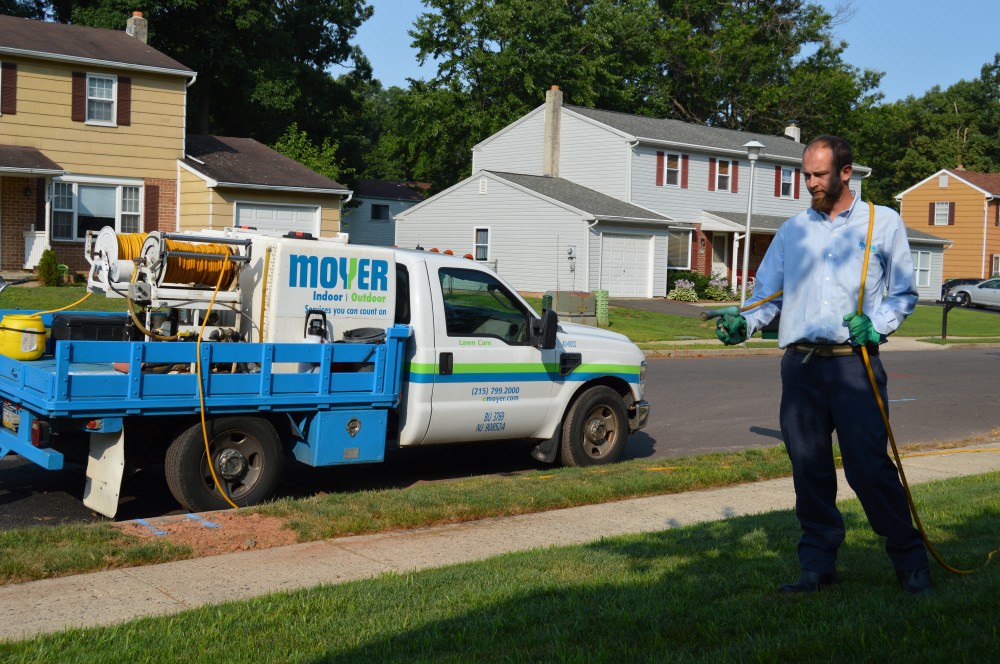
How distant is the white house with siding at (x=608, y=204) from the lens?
36750 mm

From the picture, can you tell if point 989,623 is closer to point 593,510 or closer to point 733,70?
point 593,510

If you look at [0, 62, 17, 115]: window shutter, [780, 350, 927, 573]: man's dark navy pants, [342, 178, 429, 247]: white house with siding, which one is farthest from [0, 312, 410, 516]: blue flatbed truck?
[342, 178, 429, 247]: white house with siding

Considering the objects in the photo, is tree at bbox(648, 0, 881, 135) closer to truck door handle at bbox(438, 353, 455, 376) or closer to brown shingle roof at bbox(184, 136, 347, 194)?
brown shingle roof at bbox(184, 136, 347, 194)

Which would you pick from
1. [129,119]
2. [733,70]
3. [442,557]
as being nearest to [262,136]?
[129,119]

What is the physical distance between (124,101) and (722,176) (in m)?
23.1

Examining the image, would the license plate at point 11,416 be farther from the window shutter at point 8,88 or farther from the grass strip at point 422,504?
the window shutter at point 8,88

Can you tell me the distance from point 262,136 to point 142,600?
42416 millimetres

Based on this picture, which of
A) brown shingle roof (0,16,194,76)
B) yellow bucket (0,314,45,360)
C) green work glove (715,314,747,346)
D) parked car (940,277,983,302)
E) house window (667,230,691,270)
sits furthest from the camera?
parked car (940,277,983,302)

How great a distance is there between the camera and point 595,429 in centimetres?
1006

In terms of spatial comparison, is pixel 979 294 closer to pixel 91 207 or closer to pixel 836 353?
pixel 91 207

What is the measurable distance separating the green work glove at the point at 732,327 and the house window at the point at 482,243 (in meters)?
33.9

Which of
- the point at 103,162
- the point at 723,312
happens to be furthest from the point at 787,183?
the point at 723,312

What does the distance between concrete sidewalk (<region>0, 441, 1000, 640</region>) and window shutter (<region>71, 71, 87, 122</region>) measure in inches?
940

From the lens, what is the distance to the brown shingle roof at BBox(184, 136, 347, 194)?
96.5ft
